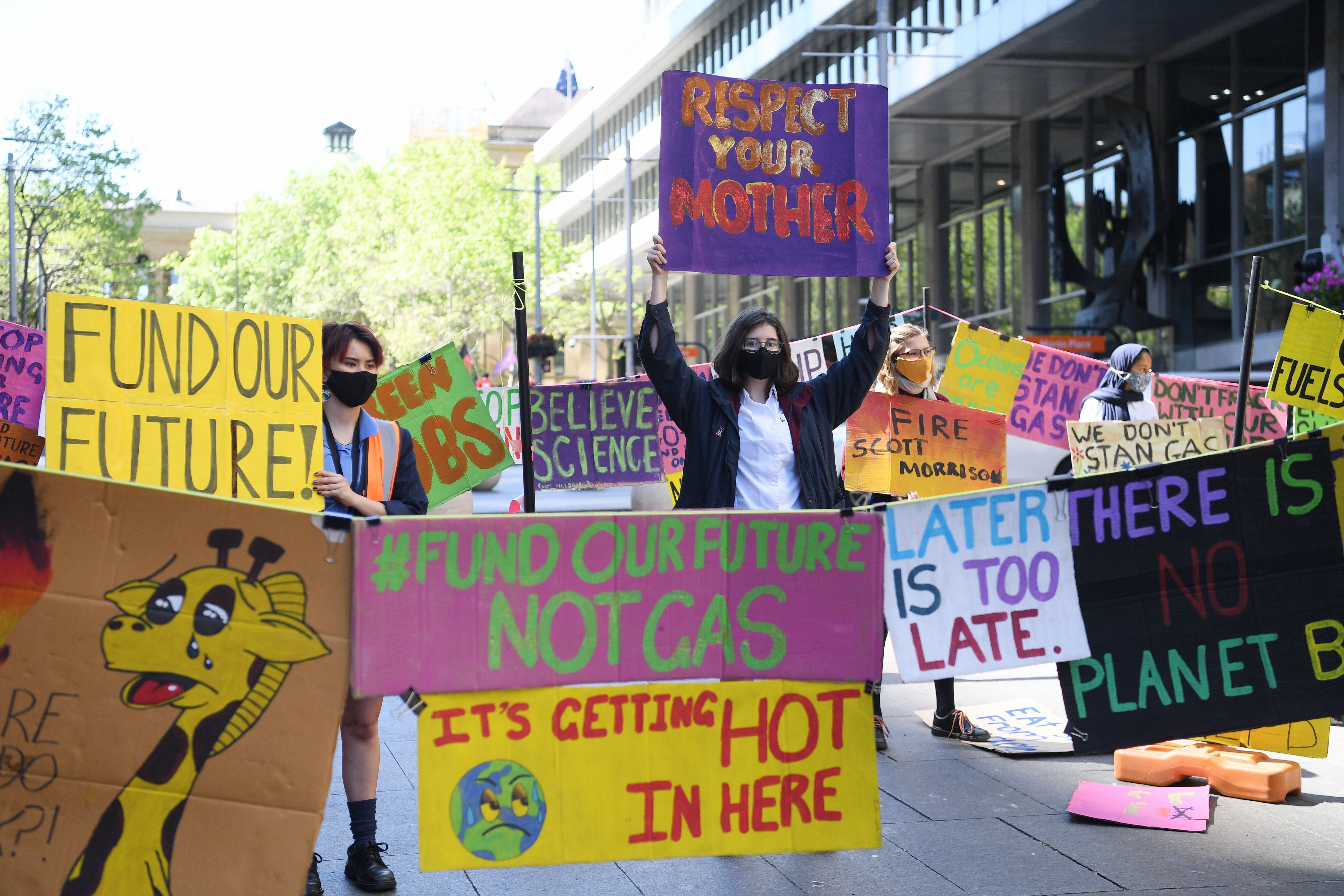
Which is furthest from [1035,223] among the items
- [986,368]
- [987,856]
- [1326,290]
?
[987,856]

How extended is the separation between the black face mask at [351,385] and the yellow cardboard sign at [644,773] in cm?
130

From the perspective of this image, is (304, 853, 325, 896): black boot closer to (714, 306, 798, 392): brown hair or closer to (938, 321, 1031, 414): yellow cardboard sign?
(714, 306, 798, 392): brown hair

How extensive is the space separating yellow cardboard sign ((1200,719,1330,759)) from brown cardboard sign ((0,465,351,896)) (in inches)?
131

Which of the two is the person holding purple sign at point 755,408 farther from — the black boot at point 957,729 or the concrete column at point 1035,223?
the concrete column at point 1035,223

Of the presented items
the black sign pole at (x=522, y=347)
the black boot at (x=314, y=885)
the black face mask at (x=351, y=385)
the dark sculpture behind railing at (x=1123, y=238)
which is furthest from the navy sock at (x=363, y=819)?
the dark sculpture behind railing at (x=1123, y=238)

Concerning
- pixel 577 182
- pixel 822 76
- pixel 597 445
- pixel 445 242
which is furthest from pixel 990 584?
pixel 577 182

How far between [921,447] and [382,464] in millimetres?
3537

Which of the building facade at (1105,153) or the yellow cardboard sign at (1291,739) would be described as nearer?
the yellow cardboard sign at (1291,739)

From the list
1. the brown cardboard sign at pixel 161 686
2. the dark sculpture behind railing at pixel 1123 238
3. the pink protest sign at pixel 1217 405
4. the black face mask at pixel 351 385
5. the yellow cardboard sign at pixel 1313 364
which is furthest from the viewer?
the dark sculpture behind railing at pixel 1123 238

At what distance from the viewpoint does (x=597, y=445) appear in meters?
8.93

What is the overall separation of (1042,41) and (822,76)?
38.6ft

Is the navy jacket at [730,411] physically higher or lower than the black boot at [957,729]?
higher

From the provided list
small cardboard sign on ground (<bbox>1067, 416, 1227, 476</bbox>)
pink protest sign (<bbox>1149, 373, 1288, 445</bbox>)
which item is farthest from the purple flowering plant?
small cardboard sign on ground (<bbox>1067, 416, 1227, 476</bbox>)

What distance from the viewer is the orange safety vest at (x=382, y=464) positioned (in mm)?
4340
